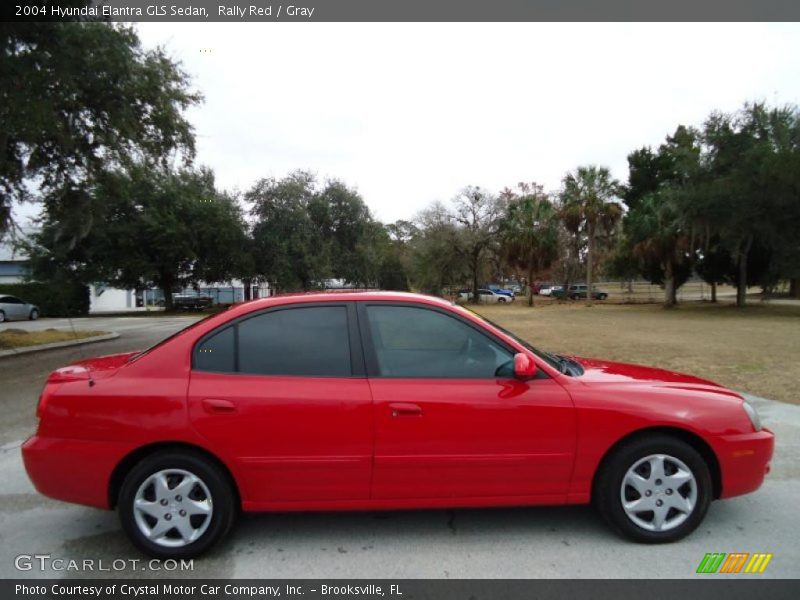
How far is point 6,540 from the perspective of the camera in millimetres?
3494

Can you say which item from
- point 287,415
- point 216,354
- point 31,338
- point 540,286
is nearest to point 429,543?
point 287,415

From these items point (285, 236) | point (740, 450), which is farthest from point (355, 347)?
point (285, 236)

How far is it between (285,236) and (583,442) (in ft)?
109

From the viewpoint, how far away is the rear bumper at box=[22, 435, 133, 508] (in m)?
3.19

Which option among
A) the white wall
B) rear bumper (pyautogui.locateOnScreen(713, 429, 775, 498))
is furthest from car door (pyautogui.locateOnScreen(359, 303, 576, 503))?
the white wall

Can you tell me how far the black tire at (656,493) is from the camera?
3.34 metres

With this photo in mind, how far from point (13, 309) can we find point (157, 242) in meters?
8.67

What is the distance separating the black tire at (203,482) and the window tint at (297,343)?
2.05 feet

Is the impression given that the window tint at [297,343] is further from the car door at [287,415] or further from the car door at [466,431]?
the car door at [466,431]

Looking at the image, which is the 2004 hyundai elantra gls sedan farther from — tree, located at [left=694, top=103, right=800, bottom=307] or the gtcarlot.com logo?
tree, located at [left=694, top=103, right=800, bottom=307]

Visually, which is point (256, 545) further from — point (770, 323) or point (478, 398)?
point (770, 323)

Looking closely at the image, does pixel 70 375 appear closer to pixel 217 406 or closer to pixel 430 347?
pixel 217 406

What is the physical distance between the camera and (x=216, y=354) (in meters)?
3.38

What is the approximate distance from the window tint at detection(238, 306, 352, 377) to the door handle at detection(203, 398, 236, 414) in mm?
238
